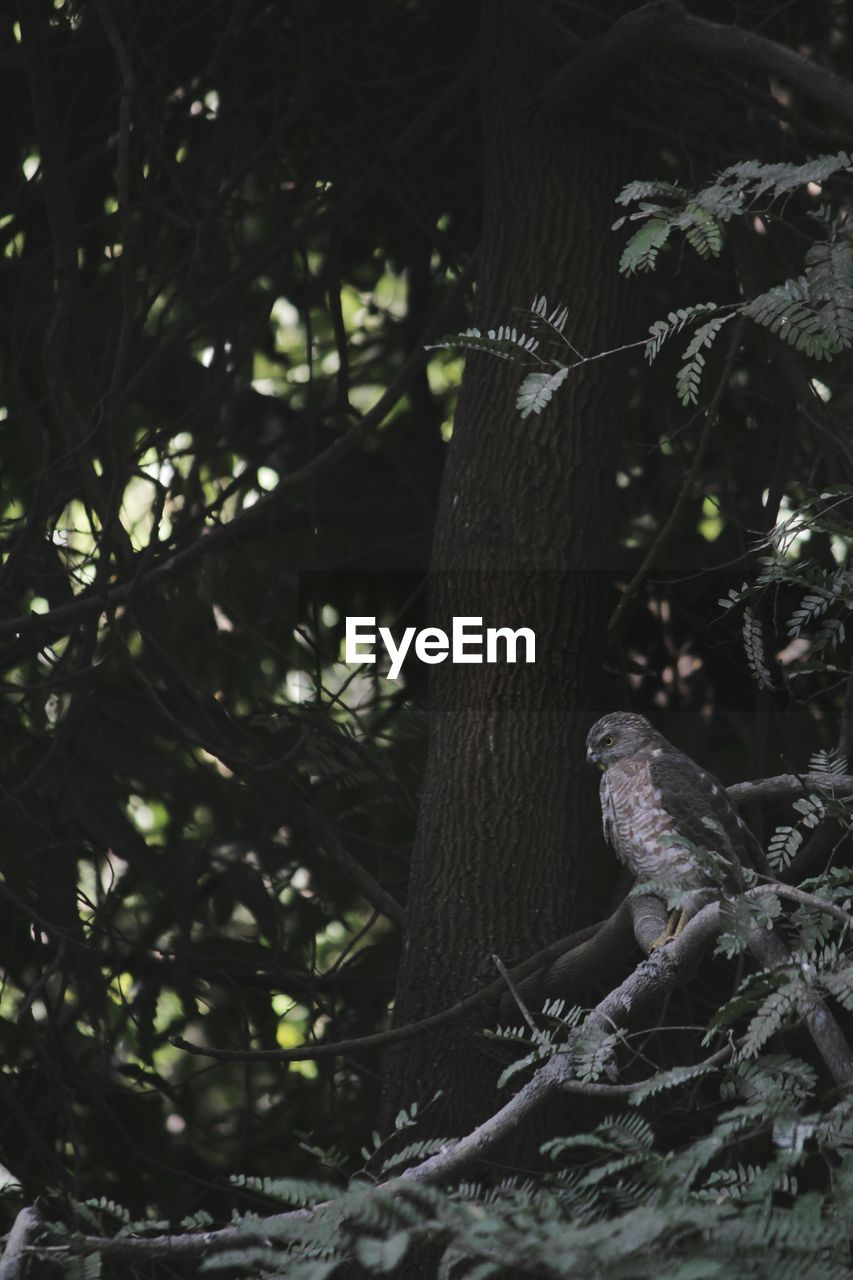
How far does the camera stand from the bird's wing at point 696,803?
3256mm

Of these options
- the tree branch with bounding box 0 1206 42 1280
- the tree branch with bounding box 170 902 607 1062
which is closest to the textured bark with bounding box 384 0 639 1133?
the tree branch with bounding box 170 902 607 1062

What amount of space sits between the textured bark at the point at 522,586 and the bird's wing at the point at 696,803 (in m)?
0.18

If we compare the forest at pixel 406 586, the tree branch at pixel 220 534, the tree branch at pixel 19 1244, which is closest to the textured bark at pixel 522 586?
the forest at pixel 406 586

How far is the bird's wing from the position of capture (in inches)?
128

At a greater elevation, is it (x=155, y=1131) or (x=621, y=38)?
(x=621, y=38)

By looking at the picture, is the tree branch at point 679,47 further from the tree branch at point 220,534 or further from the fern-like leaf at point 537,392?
the fern-like leaf at point 537,392

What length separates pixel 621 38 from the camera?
3.07 metres

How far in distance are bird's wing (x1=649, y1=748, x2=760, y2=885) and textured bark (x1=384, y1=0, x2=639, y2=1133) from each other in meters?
0.18

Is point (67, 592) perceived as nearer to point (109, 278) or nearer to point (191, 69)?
point (109, 278)

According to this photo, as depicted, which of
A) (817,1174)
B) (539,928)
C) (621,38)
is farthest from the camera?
(817,1174)

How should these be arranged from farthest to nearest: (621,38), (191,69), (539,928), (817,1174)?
1. (191,69)
2. (817,1174)
3. (539,928)
4. (621,38)

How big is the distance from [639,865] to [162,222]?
2619 mm

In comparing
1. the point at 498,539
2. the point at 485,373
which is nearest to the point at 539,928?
the point at 498,539

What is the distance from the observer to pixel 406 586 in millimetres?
4699
